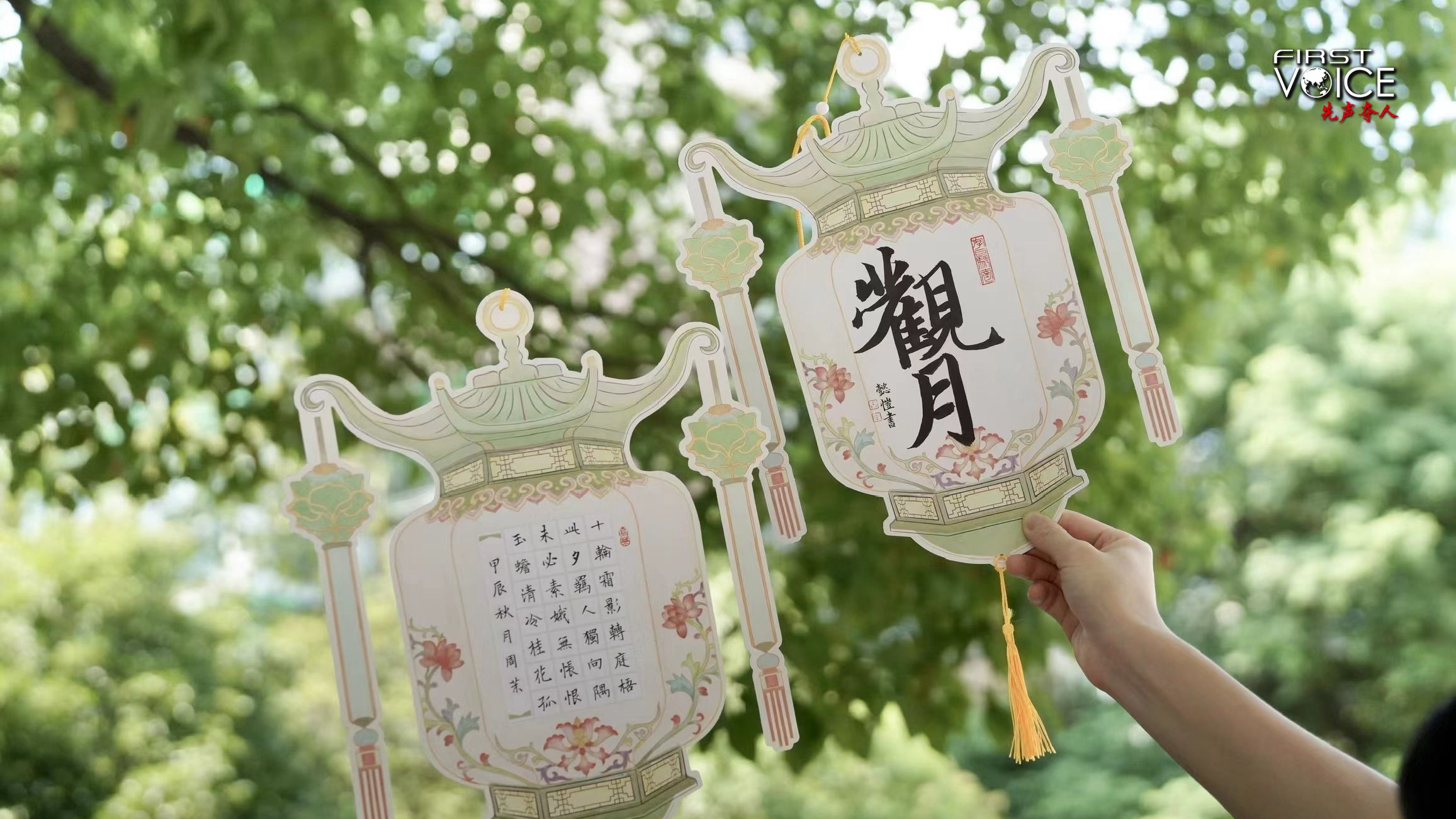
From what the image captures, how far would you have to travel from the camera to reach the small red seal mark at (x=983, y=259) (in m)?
1.01

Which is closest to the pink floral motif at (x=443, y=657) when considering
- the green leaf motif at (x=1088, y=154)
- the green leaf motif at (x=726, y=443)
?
the green leaf motif at (x=726, y=443)

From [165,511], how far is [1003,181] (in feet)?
12.4

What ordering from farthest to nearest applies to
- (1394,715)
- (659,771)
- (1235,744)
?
(1394,715)
(659,771)
(1235,744)

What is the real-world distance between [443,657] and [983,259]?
612 mm

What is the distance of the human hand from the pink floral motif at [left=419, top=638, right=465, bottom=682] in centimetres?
51

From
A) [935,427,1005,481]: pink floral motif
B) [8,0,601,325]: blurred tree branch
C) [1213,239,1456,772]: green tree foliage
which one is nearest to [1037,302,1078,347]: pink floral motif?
[935,427,1005,481]: pink floral motif

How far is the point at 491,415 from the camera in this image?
0.97m

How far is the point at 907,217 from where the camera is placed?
3.34 ft

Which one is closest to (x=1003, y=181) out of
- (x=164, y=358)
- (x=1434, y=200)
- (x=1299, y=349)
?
(x=1434, y=200)

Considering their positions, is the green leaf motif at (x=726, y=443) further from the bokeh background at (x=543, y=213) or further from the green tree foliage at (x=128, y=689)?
the green tree foliage at (x=128, y=689)

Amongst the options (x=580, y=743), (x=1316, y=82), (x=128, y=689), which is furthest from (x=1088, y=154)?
(x=128, y=689)

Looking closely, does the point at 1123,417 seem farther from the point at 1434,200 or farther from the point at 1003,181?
the point at 1434,200

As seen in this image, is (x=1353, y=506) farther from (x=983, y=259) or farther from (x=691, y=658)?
(x=691, y=658)

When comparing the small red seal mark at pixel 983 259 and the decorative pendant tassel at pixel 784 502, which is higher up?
the small red seal mark at pixel 983 259
